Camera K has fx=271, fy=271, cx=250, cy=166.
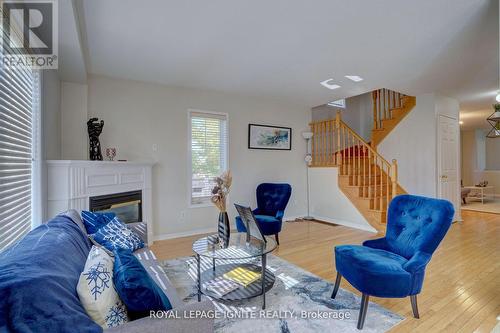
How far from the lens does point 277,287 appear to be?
255 cm

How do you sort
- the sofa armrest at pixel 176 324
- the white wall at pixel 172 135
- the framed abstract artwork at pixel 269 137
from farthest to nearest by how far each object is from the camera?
the framed abstract artwork at pixel 269 137
the white wall at pixel 172 135
the sofa armrest at pixel 176 324

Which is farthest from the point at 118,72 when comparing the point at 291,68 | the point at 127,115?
the point at 291,68

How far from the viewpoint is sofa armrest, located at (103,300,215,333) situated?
3.36 ft

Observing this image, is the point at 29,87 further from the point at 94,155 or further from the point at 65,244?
the point at 65,244

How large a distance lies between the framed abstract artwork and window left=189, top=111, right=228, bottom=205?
57 cm

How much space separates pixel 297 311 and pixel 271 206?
7.38 ft

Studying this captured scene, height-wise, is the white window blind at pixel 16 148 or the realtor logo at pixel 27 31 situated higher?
the realtor logo at pixel 27 31

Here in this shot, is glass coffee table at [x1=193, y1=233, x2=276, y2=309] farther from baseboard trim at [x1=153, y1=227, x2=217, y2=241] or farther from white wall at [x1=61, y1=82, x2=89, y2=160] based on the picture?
white wall at [x1=61, y1=82, x2=89, y2=160]

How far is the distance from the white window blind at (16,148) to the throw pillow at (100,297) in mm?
964

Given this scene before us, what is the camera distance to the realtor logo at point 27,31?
1774 mm

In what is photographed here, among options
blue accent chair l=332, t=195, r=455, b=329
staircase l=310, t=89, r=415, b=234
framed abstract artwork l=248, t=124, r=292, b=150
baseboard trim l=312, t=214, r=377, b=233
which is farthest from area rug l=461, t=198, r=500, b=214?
blue accent chair l=332, t=195, r=455, b=329

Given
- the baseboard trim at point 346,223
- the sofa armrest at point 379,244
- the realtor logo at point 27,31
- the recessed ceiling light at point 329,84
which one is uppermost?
the recessed ceiling light at point 329,84

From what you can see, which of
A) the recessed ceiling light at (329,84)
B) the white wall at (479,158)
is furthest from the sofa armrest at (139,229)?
the white wall at (479,158)

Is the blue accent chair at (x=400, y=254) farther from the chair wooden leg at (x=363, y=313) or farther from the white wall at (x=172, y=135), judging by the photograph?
the white wall at (x=172, y=135)
